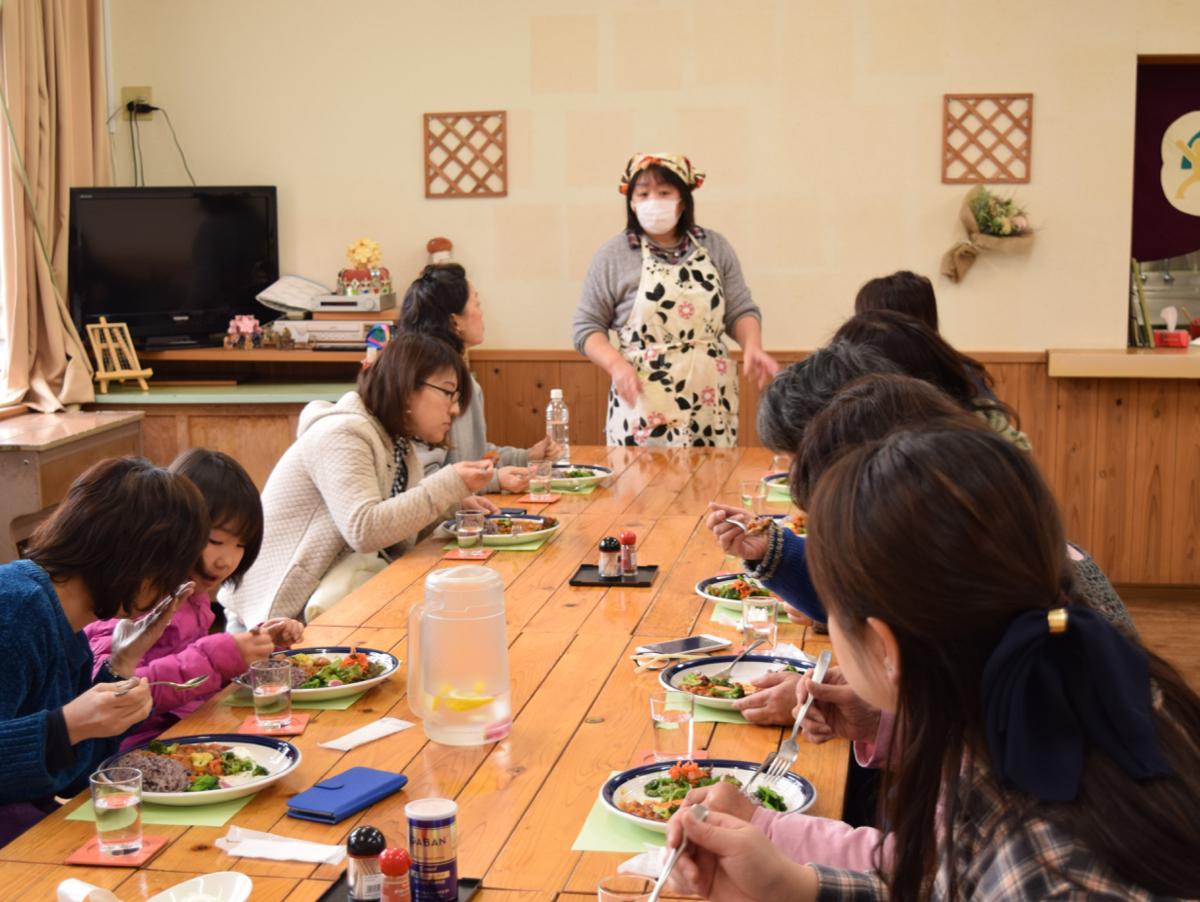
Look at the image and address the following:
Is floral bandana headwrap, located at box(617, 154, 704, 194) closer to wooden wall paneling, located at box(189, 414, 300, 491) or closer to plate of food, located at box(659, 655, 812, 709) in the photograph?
wooden wall paneling, located at box(189, 414, 300, 491)

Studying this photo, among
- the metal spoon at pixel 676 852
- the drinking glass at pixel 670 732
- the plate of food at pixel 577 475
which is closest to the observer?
the metal spoon at pixel 676 852

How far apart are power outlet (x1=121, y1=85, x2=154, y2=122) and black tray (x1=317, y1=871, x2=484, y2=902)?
5.03 metres

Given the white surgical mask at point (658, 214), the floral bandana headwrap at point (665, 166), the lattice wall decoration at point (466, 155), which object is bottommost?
the white surgical mask at point (658, 214)

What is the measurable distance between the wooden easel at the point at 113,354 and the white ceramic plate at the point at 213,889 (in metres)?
4.02

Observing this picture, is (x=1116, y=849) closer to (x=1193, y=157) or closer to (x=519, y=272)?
(x=519, y=272)

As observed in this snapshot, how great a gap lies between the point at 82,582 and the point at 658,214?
9.54ft

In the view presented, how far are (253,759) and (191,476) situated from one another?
846 millimetres

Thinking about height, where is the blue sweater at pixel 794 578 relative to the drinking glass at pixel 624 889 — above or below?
above

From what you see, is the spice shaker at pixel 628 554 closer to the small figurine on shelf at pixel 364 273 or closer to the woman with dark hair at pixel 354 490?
the woman with dark hair at pixel 354 490

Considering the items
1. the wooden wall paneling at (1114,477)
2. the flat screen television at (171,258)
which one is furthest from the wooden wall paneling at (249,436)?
the wooden wall paneling at (1114,477)

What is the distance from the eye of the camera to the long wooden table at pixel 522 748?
4.92 feet

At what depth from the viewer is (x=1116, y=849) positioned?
3.36ft

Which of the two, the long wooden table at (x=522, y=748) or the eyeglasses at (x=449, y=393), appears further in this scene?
the eyeglasses at (x=449, y=393)

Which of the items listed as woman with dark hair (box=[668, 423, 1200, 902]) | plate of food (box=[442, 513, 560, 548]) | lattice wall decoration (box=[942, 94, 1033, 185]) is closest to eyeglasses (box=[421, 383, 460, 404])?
plate of food (box=[442, 513, 560, 548])
